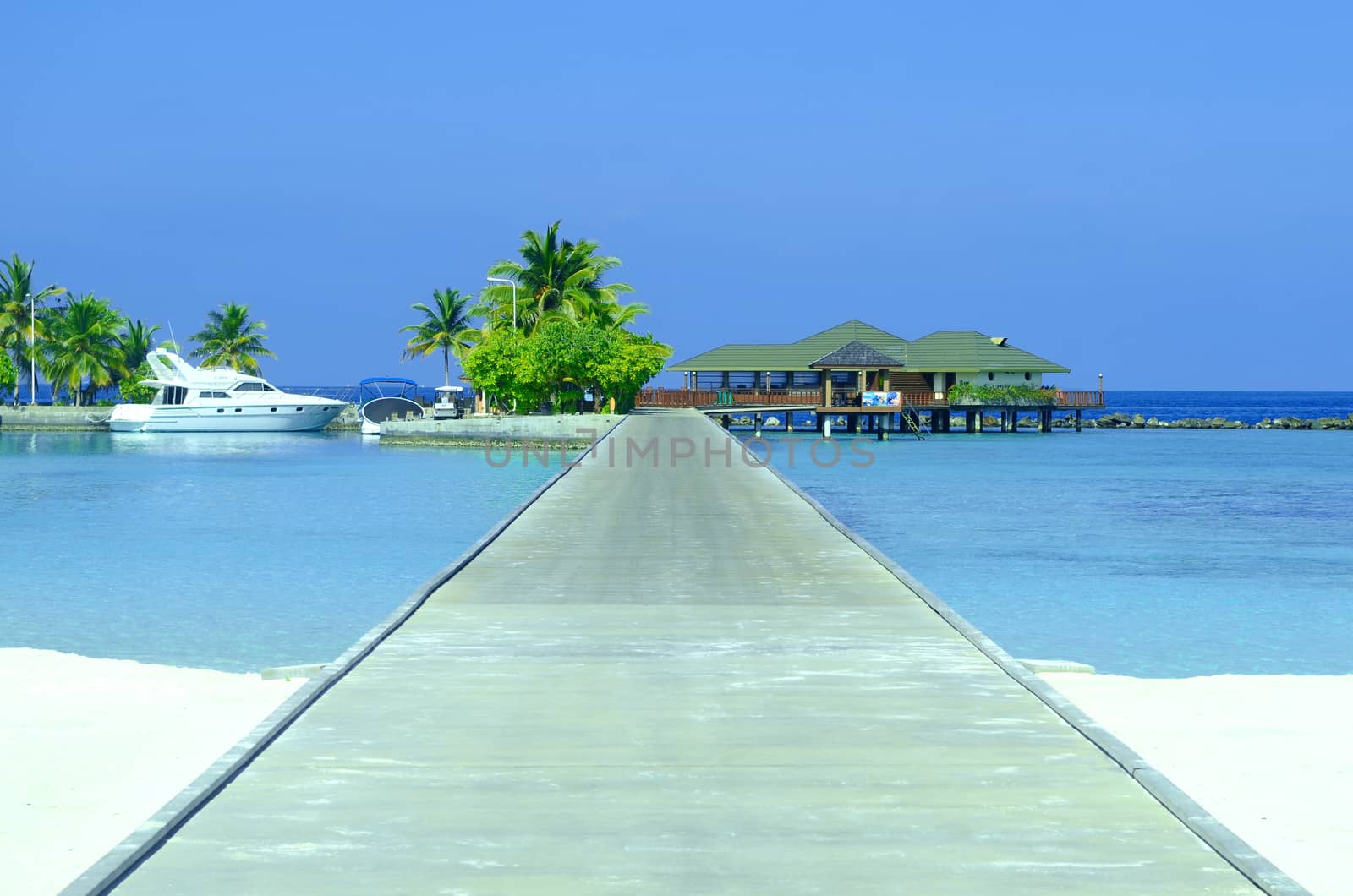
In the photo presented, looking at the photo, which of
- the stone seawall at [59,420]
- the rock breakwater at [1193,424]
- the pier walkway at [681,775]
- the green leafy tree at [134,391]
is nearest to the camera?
the pier walkway at [681,775]

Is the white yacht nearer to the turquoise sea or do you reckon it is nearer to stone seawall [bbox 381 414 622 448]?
stone seawall [bbox 381 414 622 448]

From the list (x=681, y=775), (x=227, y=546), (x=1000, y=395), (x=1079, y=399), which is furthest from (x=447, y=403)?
(x=681, y=775)

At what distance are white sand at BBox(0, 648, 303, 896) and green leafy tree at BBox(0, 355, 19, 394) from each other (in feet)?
224

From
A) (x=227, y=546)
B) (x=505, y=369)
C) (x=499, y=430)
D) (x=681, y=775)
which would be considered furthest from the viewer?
(x=505, y=369)

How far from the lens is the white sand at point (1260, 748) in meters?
7.13

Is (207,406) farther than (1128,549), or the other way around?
(207,406)

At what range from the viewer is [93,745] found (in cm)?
919

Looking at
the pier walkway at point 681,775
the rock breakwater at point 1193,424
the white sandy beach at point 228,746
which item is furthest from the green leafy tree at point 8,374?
the pier walkway at point 681,775

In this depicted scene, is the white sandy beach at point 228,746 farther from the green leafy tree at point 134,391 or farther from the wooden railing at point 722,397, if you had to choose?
the green leafy tree at point 134,391

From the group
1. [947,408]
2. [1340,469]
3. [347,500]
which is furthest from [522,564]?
[947,408]

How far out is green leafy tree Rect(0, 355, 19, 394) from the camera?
2926 inches

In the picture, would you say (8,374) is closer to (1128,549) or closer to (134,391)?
(134,391)

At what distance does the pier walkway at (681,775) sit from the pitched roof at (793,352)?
60.7 m

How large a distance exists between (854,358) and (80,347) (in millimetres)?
44597
